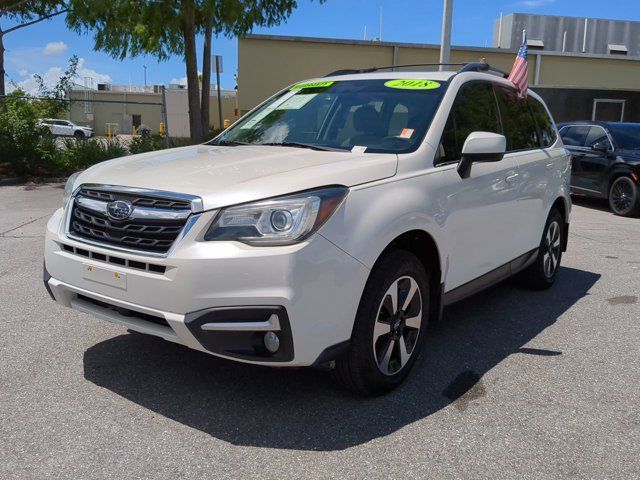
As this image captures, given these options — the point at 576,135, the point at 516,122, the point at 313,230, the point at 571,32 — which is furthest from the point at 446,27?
the point at 571,32

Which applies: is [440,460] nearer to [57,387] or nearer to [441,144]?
[441,144]

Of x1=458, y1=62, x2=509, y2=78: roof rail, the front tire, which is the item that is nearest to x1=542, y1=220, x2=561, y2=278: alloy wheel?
x1=458, y1=62, x2=509, y2=78: roof rail

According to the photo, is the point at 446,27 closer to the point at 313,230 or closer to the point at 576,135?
the point at 576,135

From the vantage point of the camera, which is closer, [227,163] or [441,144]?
[227,163]

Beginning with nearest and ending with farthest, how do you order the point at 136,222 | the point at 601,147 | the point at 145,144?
the point at 136,222
the point at 601,147
the point at 145,144

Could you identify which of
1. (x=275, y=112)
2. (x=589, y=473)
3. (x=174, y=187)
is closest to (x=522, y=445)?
(x=589, y=473)

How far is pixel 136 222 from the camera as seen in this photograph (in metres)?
2.98

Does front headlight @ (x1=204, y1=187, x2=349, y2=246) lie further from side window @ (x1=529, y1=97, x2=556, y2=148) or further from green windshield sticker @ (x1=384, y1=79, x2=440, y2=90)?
side window @ (x1=529, y1=97, x2=556, y2=148)

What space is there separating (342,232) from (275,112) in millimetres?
2014

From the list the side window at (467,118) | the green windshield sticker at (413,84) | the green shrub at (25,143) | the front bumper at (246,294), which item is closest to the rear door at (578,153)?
the side window at (467,118)

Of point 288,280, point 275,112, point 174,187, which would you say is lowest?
point 288,280

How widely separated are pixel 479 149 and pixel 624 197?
8566 millimetres

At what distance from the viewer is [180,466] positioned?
271cm

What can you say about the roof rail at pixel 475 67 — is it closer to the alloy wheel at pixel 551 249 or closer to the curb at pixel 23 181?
the alloy wheel at pixel 551 249
